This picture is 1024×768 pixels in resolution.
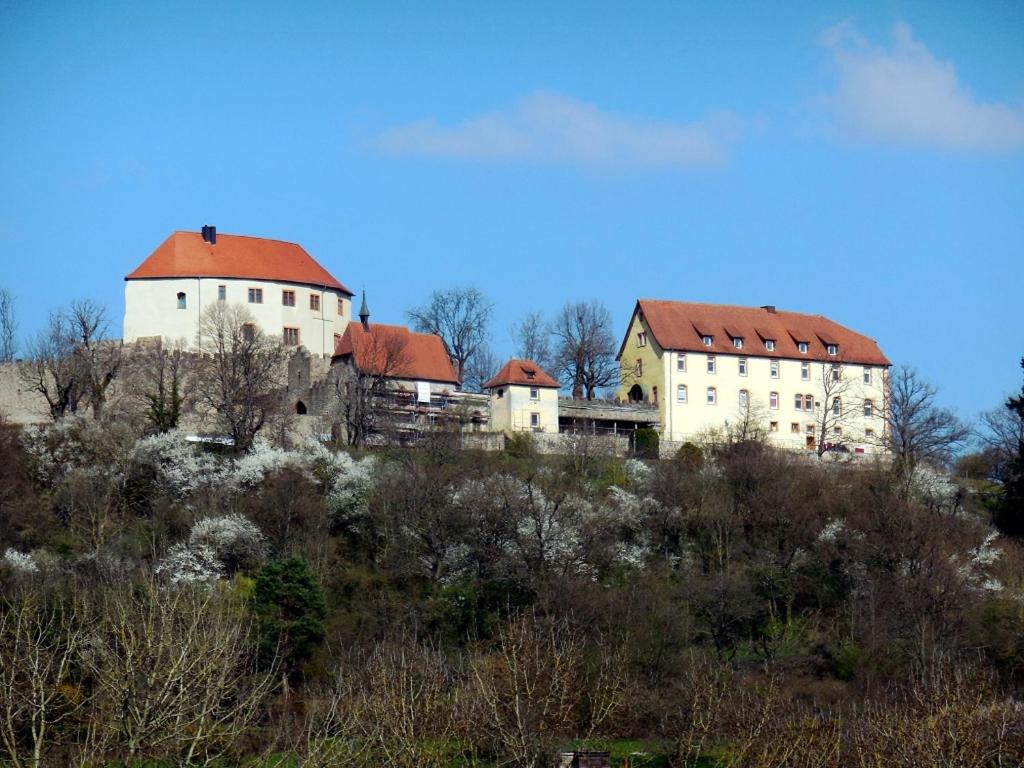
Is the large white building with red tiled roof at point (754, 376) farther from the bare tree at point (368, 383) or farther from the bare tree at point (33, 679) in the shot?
the bare tree at point (33, 679)

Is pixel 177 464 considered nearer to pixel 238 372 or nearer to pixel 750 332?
pixel 238 372

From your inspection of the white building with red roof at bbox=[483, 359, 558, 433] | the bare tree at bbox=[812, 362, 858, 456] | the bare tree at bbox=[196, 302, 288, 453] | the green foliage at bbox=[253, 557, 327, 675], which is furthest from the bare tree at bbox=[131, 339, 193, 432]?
the bare tree at bbox=[812, 362, 858, 456]

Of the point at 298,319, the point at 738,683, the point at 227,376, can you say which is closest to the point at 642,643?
the point at 738,683

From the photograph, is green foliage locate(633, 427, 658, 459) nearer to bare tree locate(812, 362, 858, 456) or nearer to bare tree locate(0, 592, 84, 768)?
bare tree locate(812, 362, 858, 456)

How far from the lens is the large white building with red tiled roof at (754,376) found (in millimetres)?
71688

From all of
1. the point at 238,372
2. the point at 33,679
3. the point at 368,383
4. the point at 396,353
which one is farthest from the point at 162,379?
the point at 33,679

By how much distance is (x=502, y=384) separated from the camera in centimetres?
6875

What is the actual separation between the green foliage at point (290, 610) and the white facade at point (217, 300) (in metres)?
25.2

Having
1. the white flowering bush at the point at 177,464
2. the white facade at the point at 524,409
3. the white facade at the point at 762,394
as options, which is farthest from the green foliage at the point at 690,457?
the white flowering bush at the point at 177,464

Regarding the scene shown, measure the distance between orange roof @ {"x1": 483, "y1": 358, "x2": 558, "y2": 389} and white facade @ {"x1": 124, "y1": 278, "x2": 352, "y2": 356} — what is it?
28.9 feet

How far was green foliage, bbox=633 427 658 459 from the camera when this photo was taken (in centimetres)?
6700

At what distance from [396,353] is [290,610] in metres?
23.0

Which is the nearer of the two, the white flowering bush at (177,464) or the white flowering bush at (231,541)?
the white flowering bush at (231,541)

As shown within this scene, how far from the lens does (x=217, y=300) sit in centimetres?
7394
